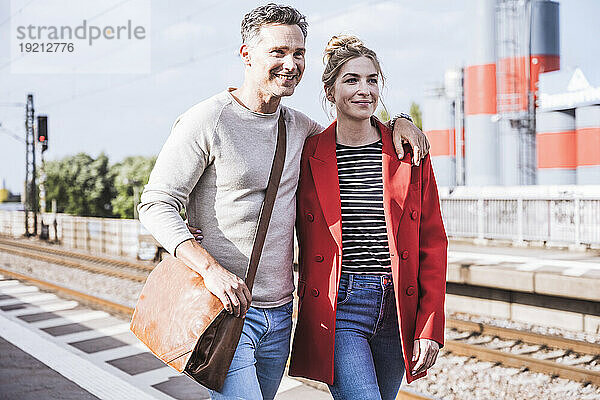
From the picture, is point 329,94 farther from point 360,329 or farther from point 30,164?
point 30,164

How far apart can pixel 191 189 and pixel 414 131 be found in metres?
0.95

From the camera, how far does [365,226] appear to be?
2426 millimetres

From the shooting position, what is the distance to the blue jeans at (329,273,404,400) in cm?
236

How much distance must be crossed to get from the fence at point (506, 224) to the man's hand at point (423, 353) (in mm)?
12373

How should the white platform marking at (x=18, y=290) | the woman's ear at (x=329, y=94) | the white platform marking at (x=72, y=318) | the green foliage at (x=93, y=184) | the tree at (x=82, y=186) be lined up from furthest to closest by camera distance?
the tree at (x=82, y=186) → the green foliage at (x=93, y=184) → the white platform marking at (x=18, y=290) → the white platform marking at (x=72, y=318) → the woman's ear at (x=329, y=94)

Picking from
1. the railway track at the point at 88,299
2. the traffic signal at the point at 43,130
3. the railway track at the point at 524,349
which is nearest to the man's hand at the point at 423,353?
the railway track at the point at 524,349

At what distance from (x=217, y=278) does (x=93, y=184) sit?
6256 cm

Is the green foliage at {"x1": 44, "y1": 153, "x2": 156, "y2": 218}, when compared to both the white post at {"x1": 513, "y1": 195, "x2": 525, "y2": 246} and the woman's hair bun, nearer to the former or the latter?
the white post at {"x1": 513, "y1": 195, "x2": 525, "y2": 246}

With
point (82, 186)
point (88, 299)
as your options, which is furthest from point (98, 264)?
point (82, 186)

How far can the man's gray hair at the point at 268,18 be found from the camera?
7.37 feet

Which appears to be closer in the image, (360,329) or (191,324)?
(191,324)

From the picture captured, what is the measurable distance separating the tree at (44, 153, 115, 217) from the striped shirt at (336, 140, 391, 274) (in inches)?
2320

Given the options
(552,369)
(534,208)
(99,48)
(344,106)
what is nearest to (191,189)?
(344,106)

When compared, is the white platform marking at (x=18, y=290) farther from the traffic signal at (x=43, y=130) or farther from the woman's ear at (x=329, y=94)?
the traffic signal at (x=43, y=130)
